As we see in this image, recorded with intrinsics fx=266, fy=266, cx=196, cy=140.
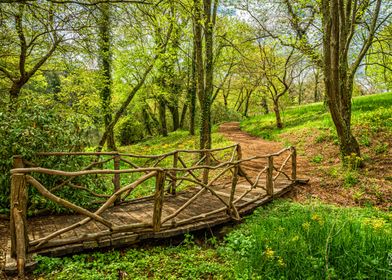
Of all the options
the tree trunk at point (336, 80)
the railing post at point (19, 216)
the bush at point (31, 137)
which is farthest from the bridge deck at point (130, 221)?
the tree trunk at point (336, 80)

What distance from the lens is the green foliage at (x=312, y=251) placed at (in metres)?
3.40

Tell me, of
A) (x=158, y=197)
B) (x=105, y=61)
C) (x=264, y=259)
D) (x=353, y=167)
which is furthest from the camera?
(x=105, y=61)

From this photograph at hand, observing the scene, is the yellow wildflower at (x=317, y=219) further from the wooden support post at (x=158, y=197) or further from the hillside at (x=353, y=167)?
the hillside at (x=353, y=167)

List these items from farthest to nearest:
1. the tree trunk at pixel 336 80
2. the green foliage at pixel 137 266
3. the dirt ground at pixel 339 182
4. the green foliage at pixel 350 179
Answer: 1. the green foliage at pixel 350 179
2. the tree trunk at pixel 336 80
3. the dirt ground at pixel 339 182
4. the green foliage at pixel 137 266

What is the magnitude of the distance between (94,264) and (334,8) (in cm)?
764

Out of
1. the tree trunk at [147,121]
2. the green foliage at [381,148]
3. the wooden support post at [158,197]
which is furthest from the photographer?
the tree trunk at [147,121]

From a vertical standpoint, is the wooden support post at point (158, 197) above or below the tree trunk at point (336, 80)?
below

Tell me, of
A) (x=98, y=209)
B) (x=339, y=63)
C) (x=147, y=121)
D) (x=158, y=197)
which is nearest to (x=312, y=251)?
(x=158, y=197)

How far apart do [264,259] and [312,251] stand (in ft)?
2.49

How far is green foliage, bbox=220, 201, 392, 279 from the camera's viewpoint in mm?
3404

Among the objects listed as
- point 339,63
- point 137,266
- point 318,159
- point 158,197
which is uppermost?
point 339,63

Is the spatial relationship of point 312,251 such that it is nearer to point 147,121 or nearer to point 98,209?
point 98,209

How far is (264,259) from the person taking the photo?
3.63 m

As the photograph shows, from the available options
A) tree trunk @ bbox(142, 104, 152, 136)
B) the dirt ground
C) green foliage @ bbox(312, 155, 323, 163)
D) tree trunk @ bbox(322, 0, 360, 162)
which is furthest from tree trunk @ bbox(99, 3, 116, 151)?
tree trunk @ bbox(142, 104, 152, 136)
